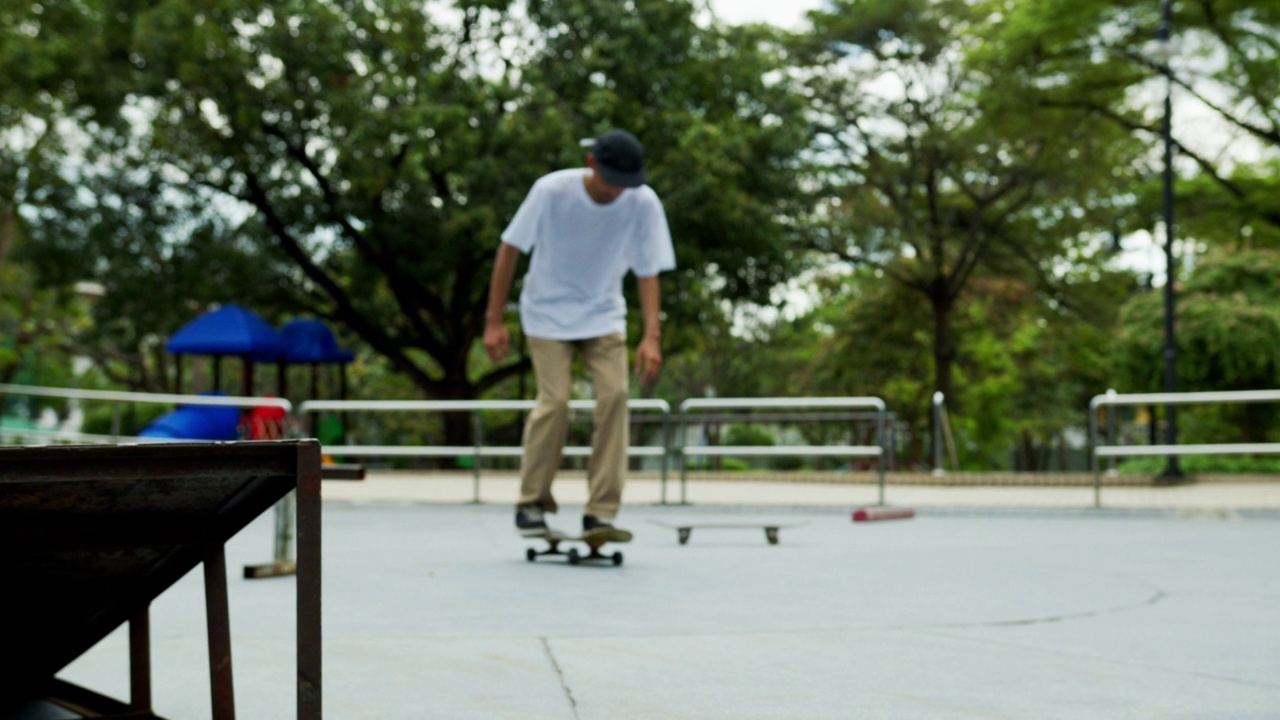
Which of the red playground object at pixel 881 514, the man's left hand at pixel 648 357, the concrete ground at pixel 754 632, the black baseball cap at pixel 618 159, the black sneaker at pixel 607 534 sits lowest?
the red playground object at pixel 881 514

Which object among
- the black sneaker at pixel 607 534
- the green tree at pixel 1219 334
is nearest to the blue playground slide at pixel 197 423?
the black sneaker at pixel 607 534

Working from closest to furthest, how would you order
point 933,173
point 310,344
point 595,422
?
1. point 595,422
2. point 310,344
3. point 933,173

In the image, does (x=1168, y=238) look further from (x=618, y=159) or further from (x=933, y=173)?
(x=618, y=159)

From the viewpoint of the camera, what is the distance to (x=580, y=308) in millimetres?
6449

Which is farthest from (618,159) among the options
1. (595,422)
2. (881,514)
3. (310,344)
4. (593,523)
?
(310,344)

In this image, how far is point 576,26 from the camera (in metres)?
22.0

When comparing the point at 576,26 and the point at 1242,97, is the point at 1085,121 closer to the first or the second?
the point at 1242,97

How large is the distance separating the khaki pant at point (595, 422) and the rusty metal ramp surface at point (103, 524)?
11.5 feet

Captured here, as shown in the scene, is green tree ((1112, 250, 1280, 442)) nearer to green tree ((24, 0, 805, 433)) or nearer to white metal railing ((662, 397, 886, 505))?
green tree ((24, 0, 805, 433))

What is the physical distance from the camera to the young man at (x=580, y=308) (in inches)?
250

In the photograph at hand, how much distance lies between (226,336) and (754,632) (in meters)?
18.9

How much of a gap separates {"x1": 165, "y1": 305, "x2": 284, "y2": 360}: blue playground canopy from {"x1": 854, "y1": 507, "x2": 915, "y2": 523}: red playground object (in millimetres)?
13742

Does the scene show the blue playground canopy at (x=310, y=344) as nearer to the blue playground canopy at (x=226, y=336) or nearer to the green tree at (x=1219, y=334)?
the blue playground canopy at (x=226, y=336)

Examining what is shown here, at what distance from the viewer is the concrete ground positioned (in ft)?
10.1
